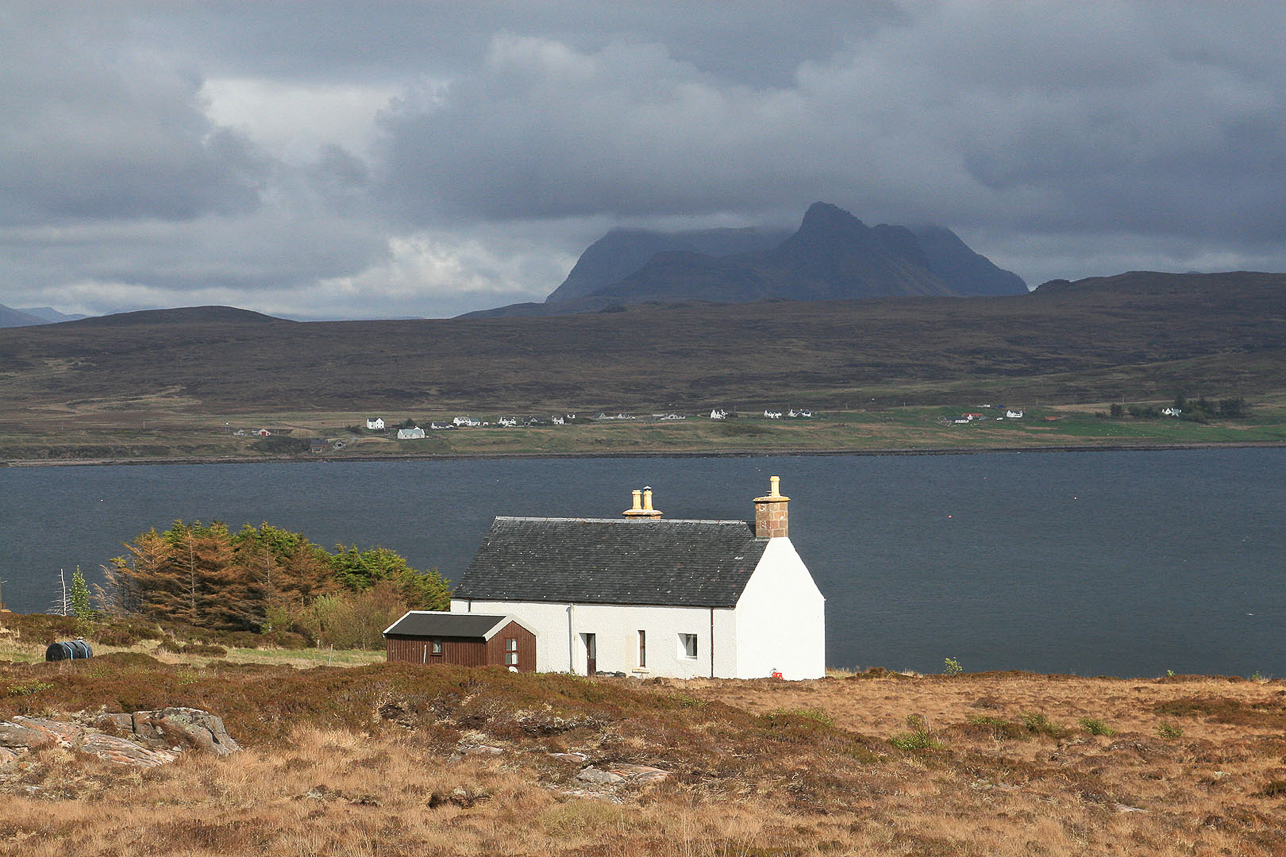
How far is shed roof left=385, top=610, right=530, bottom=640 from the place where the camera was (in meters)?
39.7

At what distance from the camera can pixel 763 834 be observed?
16438 millimetres

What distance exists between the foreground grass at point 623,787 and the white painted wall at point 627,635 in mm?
7038

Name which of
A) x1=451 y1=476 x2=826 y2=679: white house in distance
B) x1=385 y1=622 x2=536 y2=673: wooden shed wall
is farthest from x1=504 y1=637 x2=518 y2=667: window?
x1=451 y1=476 x2=826 y2=679: white house in distance

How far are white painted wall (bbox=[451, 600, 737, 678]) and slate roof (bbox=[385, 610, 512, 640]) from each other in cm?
227

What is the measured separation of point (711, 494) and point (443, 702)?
160502 millimetres

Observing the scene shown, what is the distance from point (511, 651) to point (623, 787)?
70.3 feet

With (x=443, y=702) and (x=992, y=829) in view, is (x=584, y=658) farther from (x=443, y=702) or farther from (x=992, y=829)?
(x=992, y=829)

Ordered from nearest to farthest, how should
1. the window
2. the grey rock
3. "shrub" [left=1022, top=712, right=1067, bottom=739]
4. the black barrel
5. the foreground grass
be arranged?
the foreground grass
the grey rock
"shrub" [left=1022, top=712, right=1067, bottom=739]
the black barrel
the window

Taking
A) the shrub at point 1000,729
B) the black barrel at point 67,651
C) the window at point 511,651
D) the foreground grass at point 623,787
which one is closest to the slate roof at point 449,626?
the window at point 511,651

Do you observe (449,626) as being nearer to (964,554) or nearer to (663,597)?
(663,597)

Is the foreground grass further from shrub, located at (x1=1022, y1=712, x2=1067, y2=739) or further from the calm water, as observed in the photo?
the calm water

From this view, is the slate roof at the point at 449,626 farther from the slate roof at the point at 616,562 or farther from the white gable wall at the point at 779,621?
the white gable wall at the point at 779,621

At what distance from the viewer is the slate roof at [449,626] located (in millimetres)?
39750

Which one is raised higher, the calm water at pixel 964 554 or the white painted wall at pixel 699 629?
the white painted wall at pixel 699 629
